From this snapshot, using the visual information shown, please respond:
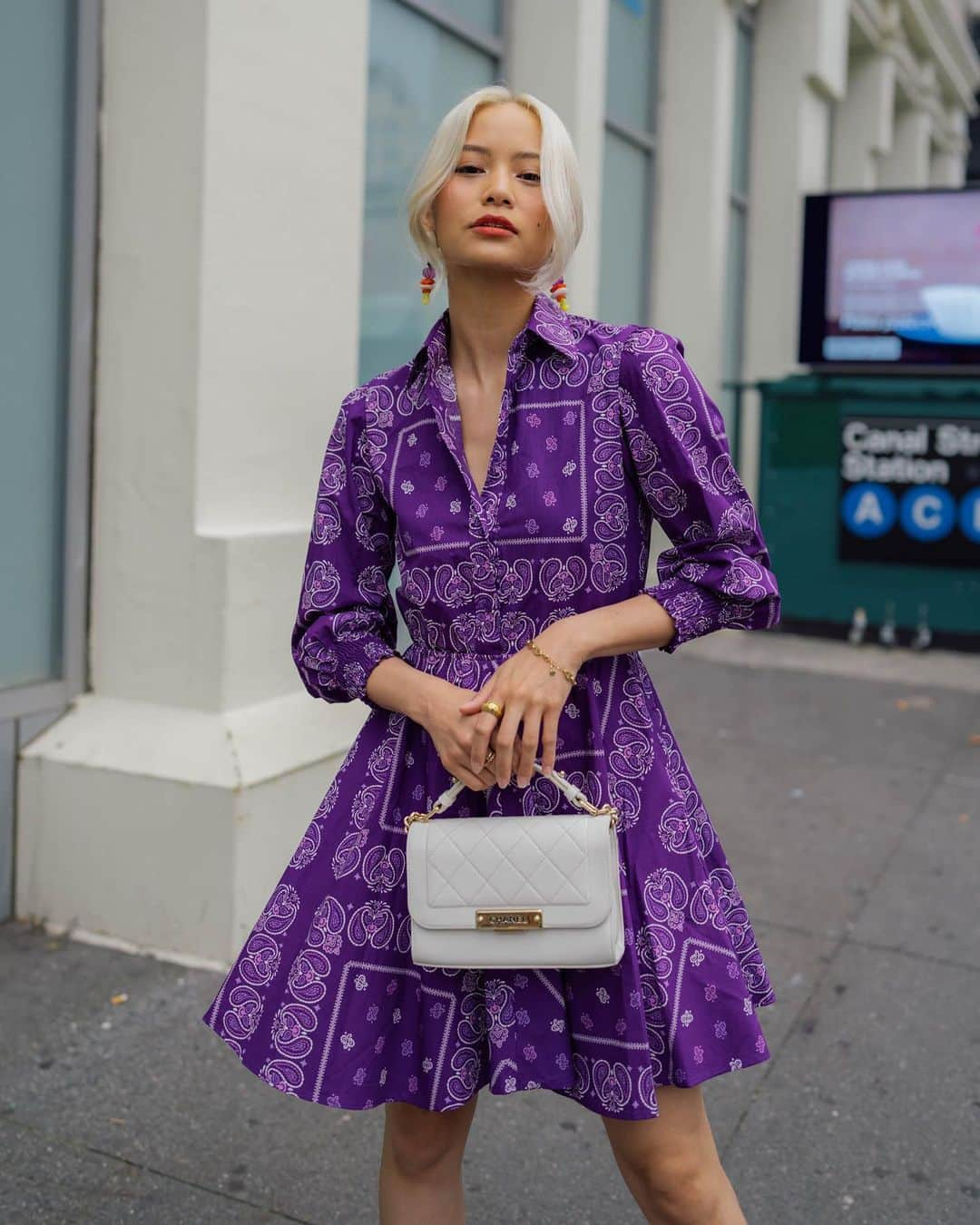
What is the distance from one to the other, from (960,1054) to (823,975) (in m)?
0.51

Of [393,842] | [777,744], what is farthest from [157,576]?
[777,744]

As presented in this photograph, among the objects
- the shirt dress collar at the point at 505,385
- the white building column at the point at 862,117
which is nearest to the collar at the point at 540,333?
the shirt dress collar at the point at 505,385

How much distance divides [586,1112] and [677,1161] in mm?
1256

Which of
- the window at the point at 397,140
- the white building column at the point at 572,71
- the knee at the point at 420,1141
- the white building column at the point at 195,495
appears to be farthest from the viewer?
the white building column at the point at 572,71

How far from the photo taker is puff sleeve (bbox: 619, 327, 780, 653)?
183 centimetres

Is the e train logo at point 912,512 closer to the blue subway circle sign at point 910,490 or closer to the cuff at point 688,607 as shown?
the blue subway circle sign at point 910,490

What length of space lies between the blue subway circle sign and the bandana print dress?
6.79m

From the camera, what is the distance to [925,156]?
53.1 ft

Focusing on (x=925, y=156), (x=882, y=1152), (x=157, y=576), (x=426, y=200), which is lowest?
(x=882, y=1152)

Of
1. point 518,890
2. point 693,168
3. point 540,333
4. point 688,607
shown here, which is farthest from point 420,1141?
point 693,168

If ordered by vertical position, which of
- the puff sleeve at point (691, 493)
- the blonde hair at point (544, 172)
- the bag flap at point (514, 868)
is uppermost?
the blonde hair at point (544, 172)

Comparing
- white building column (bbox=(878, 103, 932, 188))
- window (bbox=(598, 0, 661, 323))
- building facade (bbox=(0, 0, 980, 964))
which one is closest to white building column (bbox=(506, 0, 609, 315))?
window (bbox=(598, 0, 661, 323))

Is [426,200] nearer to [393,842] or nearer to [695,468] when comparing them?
[695,468]

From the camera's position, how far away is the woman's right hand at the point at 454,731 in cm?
177
